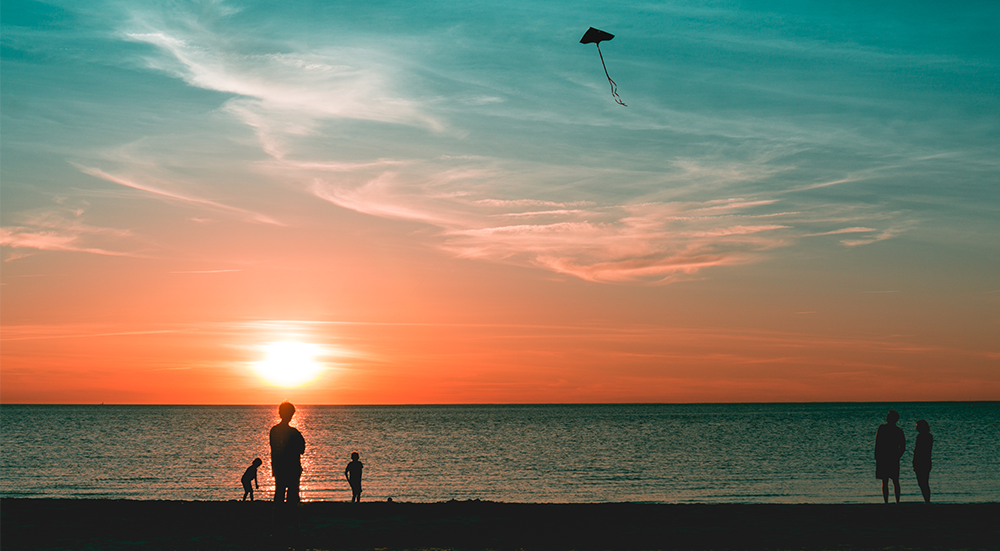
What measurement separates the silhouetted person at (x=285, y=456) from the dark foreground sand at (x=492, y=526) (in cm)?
42

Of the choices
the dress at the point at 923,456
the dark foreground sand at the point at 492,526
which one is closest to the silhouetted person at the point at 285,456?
the dark foreground sand at the point at 492,526

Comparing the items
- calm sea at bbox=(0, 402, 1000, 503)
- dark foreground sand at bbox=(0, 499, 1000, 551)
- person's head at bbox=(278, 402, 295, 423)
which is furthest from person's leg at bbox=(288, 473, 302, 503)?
calm sea at bbox=(0, 402, 1000, 503)

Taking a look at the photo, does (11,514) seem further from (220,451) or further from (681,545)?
(220,451)

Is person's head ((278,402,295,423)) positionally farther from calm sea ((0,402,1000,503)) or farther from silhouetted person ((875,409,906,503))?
calm sea ((0,402,1000,503))

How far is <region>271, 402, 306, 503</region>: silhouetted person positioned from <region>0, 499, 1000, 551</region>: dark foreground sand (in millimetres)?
424

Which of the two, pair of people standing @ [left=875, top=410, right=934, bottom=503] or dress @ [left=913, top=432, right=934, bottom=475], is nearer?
pair of people standing @ [left=875, top=410, right=934, bottom=503]

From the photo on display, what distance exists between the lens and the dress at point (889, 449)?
51.3 ft

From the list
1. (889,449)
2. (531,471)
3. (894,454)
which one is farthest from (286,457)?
(531,471)

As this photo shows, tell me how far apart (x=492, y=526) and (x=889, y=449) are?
8646 millimetres

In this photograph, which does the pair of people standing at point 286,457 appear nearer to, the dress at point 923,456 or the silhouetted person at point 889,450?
the silhouetted person at point 889,450

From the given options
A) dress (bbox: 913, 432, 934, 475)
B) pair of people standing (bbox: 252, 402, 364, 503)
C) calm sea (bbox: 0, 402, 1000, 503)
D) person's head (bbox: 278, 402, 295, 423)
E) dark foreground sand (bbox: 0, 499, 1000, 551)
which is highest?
person's head (bbox: 278, 402, 295, 423)

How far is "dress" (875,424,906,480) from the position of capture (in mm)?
15633

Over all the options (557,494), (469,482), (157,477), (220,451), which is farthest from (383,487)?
(220,451)

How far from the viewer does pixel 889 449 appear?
51.4ft
